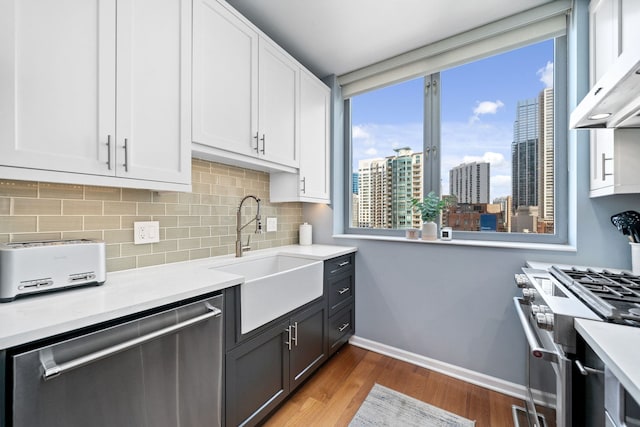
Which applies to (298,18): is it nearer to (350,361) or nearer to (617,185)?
(617,185)

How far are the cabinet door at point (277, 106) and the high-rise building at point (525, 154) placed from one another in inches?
66.0

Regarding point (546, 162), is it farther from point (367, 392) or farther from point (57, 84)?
point (57, 84)

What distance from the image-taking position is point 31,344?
69 centimetres

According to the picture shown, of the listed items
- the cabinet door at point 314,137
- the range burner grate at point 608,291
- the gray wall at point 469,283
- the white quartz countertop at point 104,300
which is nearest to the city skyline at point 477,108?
the gray wall at point 469,283

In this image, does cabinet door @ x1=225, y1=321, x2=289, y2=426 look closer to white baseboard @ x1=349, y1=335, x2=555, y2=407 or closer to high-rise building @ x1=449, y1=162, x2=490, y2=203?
white baseboard @ x1=349, y1=335, x2=555, y2=407

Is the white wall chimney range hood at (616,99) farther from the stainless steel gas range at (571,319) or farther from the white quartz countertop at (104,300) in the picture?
the white quartz countertop at (104,300)

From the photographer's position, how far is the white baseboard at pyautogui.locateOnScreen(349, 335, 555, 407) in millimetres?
1729

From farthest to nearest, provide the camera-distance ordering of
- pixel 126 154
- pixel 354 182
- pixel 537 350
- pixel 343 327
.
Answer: pixel 354 182
pixel 343 327
pixel 126 154
pixel 537 350

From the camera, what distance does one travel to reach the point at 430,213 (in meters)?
2.06

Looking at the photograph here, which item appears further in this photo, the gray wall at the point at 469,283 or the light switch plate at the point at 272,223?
the light switch plate at the point at 272,223

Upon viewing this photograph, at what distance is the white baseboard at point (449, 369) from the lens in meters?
1.73

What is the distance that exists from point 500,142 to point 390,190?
3.04 ft

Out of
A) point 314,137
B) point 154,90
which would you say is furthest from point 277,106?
point 154,90

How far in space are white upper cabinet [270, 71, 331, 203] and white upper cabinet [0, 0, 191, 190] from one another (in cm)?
94
